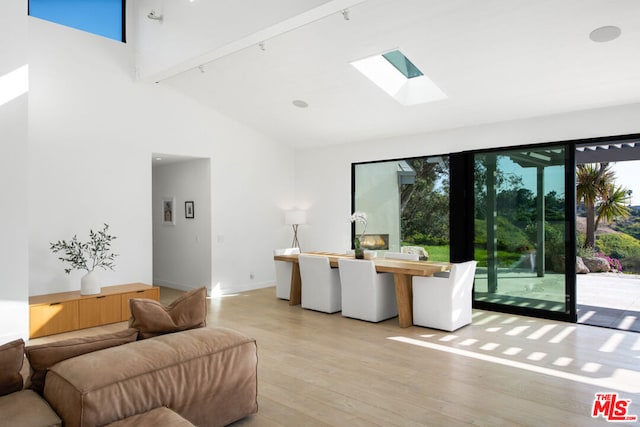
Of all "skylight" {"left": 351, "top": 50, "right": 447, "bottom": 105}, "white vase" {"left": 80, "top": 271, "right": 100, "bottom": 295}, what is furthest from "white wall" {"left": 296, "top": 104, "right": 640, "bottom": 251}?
"white vase" {"left": 80, "top": 271, "right": 100, "bottom": 295}

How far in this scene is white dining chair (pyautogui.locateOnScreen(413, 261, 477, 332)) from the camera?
498 cm

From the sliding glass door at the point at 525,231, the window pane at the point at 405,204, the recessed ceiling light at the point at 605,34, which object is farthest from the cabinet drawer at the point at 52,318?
the recessed ceiling light at the point at 605,34

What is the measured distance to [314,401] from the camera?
10.5ft

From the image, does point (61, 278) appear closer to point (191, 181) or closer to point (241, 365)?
point (191, 181)

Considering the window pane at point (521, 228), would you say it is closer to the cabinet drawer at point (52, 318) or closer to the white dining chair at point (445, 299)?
the white dining chair at point (445, 299)

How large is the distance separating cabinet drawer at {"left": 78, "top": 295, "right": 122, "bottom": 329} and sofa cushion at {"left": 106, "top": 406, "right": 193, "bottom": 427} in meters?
3.74

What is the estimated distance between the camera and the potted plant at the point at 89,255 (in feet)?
18.1

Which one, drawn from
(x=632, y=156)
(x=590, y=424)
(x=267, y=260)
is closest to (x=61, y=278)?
(x=267, y=260)

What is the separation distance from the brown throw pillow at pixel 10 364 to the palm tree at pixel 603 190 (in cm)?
1005

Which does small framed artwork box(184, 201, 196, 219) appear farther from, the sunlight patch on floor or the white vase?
the sunlight patch on floor

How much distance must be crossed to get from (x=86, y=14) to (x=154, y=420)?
5962mm

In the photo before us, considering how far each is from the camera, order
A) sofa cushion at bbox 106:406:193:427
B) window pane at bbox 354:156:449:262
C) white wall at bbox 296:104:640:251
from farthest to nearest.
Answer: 1. window pane at bbox 354:156:449:262
2. white wall at bbox 296:104:640:251
3. sofa cushion at bbox 106:406:193:427

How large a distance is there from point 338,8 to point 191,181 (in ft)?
15.1

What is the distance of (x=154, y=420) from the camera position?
81.0 inches
